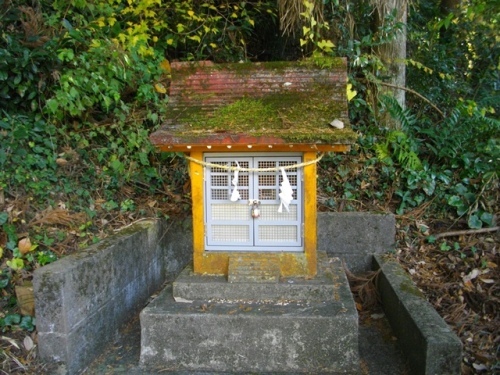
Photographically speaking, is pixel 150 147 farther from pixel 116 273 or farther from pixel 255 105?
pixel 255 105

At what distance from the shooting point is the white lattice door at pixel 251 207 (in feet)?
12.8

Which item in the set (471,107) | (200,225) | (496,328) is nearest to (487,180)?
(471,107)

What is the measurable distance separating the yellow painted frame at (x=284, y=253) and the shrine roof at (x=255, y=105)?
27cm

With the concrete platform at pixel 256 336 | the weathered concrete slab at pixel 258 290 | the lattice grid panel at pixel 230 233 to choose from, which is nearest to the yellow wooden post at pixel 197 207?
the lattice grid panel at pixel 230 233

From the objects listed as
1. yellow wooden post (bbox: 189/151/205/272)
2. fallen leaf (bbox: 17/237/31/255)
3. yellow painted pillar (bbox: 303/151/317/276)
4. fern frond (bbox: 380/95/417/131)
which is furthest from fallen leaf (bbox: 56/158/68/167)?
fern frond (bbox: 380/95/417/131)

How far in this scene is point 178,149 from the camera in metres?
3.73

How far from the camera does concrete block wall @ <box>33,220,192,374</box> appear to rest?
11.0ft

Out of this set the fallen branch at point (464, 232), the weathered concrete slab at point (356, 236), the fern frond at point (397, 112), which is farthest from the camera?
the fern frond at point (397, 112)

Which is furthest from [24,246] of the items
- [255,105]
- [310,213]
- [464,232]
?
[464,232]

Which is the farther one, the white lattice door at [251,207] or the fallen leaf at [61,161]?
the fallen leaf at [61,161]

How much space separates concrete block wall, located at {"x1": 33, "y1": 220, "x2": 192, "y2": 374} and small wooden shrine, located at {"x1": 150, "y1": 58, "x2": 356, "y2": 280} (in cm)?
91

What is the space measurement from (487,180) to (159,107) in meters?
4.76

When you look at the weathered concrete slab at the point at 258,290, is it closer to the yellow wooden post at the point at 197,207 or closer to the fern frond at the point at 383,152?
the yellow wooden post at the point at 197,207

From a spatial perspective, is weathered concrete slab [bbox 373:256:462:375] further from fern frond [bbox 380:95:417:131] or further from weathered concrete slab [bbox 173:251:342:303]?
fern frond [bbox 380:95:417:131]
